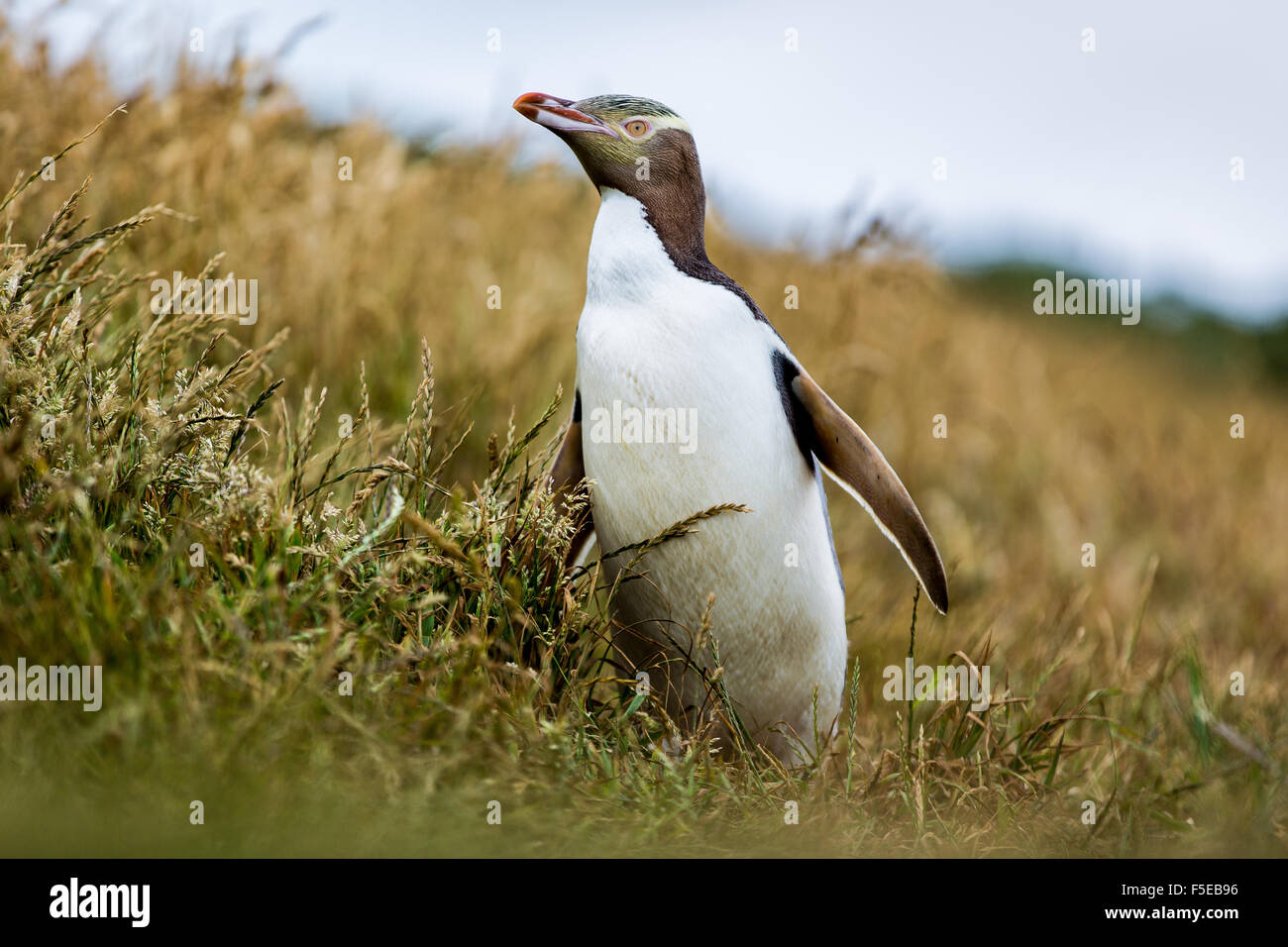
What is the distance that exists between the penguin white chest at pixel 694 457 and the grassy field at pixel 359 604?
227 millimetres

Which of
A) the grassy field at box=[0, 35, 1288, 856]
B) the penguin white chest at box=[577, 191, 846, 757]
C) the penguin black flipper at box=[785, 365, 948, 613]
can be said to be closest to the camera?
the grassy field at box=[0, 35, 1288, 856]

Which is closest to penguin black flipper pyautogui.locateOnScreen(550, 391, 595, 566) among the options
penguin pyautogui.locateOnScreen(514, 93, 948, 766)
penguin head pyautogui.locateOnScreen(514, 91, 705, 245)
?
penguin pyautogui.locateOnScreen(514, 93, 948, 766)

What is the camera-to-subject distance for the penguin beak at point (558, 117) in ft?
10.4

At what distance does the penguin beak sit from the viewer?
125 inches

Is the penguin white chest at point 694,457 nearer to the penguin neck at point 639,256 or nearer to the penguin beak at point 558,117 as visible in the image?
the penguin neck at point 639,256

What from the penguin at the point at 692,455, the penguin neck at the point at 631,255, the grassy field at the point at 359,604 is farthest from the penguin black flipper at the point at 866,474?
the penguin neck at the point at 631,255

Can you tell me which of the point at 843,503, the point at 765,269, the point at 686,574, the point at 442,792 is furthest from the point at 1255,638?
the point at 442,792

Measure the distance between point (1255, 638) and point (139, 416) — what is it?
6539 millimetres

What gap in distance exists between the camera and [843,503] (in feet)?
23.2

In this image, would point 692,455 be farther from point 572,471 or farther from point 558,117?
point 558,117

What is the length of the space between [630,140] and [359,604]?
1.52 meters

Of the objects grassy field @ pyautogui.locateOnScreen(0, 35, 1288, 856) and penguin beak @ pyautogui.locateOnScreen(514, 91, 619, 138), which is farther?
penguin beak @ pyautogui.locateOnScreen(514, 91, 619, 138)

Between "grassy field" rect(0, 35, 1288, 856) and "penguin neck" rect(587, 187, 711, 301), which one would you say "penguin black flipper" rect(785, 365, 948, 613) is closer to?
"grassy field" rect(0, 35, 1288, 856)

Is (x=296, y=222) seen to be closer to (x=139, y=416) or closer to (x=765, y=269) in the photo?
(x=139, y=416)
